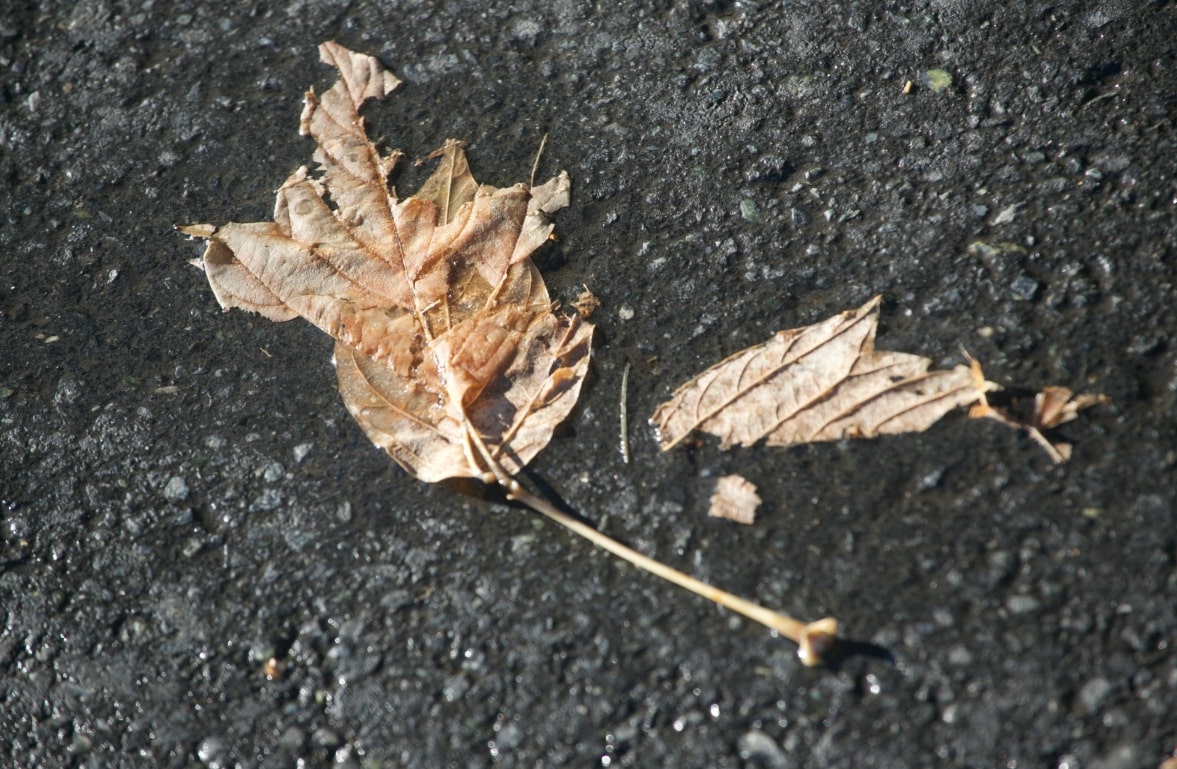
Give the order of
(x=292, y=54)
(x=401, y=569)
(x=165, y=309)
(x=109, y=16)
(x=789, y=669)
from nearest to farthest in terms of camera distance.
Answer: (x=789, y=669) < (x=401, y=569) < (x=165, y=309) < (x=292, y=54) < (x=109, y=16)

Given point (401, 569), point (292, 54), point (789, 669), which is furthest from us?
point (292, 54)

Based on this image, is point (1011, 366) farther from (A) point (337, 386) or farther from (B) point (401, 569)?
(A) point (337, 386)

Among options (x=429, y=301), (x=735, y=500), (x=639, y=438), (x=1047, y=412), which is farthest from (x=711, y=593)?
(x=429, y=301)

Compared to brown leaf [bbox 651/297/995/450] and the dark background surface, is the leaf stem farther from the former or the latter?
brown leaf [bbox 651/297/995/450]

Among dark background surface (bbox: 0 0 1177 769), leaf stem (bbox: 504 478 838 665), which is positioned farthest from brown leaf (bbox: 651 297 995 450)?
leaf stem (bbox: 504 478 838 665)

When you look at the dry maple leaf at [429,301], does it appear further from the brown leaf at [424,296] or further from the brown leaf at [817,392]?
the brown leaf at [817,392]

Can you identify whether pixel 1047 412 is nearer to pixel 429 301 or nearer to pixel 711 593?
pixel 711 593

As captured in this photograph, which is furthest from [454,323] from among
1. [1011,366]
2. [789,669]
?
[1011,366]
